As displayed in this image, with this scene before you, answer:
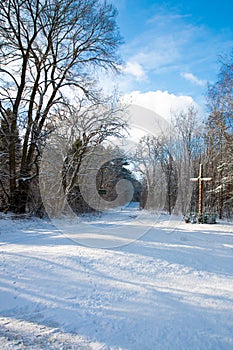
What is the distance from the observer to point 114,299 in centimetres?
271

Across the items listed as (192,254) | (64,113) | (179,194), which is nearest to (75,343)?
(192,254)

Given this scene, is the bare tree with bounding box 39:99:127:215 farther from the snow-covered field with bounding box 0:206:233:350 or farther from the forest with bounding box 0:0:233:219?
the snow-covered field with bounding box 0:206:233:350

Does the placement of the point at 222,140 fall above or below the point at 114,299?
above

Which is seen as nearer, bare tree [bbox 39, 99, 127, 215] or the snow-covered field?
the snow-covered field

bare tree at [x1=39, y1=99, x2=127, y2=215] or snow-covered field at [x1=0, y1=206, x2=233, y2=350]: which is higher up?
bare tree at [x1=39, y1=99, x2=127, y2=215]

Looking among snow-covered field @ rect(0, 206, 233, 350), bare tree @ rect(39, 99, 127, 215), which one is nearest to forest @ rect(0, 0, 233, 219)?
bare tree @ rect(39, 99, 127, 215)

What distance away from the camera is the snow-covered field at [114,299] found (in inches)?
80.5

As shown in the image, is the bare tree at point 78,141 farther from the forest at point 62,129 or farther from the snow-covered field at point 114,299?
the snow-covered field at point 114,299

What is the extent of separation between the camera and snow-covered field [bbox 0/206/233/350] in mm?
2045

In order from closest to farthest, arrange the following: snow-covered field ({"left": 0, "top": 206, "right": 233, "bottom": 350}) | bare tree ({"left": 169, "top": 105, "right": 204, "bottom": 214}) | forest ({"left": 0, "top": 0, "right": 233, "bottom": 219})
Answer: snow-covered field ({"left": 0, "top": 206, "right": 233, "bottom": 350}) → forest ({"left": 0, "top": 0, "right": 233, "bottom": 219}) → bare tree ({"left": 169, "top": 105, "right": 204, "bottom": 214})

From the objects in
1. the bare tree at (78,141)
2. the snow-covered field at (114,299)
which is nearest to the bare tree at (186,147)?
the bare tree at (78,141)

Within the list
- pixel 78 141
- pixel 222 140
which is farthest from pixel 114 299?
pixel 222 140

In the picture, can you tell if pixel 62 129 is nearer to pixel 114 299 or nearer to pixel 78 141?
pixel 78 141

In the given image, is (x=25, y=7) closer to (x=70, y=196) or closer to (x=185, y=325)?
(x=70, y=196)
